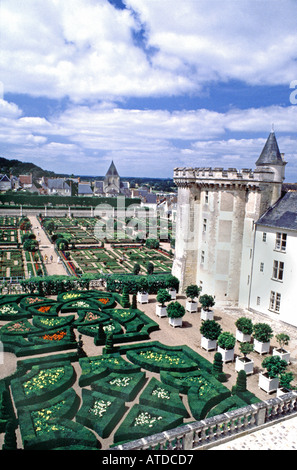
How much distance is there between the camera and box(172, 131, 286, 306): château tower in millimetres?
29281

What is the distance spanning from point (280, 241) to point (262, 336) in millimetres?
8141

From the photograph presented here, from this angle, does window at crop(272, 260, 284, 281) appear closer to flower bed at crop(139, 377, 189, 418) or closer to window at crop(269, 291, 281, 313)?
window at crop(269, 291, 281, 313)

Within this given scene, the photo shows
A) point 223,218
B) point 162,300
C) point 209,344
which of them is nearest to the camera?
point 209,344

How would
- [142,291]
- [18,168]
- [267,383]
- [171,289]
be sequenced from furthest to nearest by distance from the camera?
[18,168]
[171,289]
[142,291]
[267,383]

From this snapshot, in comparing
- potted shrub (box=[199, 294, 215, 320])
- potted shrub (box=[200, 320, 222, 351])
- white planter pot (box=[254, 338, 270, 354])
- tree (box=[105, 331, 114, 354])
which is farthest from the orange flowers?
white planter pot (box=[254, 338, 270, 354])

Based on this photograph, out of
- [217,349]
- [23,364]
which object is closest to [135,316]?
[217,349]

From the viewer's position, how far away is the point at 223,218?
3105 centimetres

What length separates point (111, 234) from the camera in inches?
2766

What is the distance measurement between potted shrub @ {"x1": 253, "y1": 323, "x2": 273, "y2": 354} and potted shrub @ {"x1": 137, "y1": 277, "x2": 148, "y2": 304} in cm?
1153

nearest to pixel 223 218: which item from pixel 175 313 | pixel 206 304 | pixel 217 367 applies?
pixel 206 304

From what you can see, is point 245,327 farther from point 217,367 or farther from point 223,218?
point 223,218

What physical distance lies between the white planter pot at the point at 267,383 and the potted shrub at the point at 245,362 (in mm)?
1336

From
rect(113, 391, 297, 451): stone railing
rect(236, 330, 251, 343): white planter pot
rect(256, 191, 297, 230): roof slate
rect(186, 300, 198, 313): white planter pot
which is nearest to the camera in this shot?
rect(113, 391, 297, 451): stone railing

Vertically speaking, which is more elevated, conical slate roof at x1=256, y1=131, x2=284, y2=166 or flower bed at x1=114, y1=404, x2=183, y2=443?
conical slate roof at x1=256, y1=131, x2=284, y2=166
